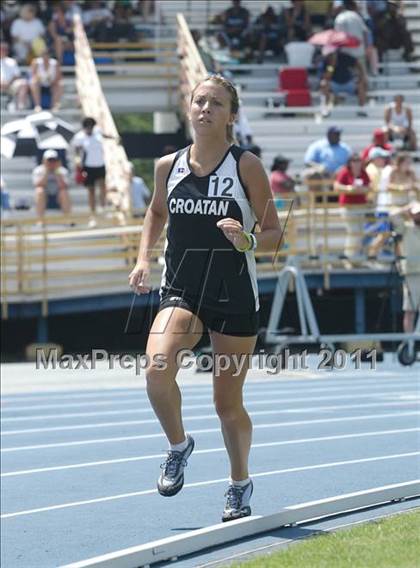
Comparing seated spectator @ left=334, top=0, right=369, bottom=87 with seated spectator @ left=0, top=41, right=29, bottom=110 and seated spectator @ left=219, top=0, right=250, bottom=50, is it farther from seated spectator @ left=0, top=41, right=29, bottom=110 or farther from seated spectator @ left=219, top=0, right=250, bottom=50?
seated spectator @ left=0, top=41, right=29, bottom=110

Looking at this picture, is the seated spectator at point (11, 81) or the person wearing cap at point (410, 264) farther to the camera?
the seated spectator at point (11, 81)

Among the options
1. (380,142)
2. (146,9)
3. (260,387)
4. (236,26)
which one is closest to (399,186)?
(380,142)

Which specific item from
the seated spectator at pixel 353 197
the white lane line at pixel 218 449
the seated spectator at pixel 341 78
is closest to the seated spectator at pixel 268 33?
the seated spectator at pixel 341 78

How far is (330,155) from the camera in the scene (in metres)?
21.5


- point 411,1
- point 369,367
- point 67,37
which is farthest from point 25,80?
point 369,367

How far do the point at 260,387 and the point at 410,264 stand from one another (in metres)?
2.75

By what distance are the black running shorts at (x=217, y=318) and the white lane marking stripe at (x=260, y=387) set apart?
316 inches

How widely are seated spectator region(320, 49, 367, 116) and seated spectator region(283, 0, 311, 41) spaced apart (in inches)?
60.2

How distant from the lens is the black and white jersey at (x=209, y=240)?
6543 mm

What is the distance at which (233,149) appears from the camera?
6.65m

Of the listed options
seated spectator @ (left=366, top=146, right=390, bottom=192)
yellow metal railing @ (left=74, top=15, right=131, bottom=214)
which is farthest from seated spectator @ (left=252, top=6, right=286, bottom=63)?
seated spectator @ (left=366, top=146, right=390, bottom=192)

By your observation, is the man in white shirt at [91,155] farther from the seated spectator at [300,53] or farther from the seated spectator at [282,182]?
the seated spectator at [300,53]

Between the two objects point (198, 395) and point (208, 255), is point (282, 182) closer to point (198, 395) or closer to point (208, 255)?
point (198, 395)

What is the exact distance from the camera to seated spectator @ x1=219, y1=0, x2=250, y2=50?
26.4 metres
